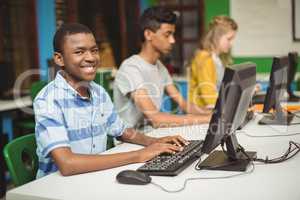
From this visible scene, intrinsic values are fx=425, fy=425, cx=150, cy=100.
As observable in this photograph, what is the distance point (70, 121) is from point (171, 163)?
45cm

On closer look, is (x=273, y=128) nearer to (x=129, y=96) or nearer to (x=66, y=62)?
(x=129, y=96)

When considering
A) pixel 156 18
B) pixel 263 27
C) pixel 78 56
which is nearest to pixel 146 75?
pixel 156 18

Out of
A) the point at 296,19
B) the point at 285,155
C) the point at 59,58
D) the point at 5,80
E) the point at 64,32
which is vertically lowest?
the point at 285,155

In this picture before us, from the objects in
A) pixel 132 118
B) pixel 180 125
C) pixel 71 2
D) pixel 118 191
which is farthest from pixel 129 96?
pixel 71 2

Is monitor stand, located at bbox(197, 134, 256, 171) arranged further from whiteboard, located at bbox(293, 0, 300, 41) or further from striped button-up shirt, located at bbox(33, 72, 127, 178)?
whiteboard, located at bbox(293, 0, 300, 41)

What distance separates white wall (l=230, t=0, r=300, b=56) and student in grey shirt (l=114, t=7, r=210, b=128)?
251cm

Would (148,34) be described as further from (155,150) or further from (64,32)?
(155,150)

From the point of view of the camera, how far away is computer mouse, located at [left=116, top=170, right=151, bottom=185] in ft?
4.27

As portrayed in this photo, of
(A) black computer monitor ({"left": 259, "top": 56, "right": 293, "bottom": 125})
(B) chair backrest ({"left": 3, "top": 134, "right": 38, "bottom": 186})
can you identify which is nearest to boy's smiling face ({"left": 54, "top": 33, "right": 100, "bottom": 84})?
(B) chair backrest ({"left": 3, "top": 134, "right": 38, "bottom": 186})

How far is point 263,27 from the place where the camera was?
4957 mm

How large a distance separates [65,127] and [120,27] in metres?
3.95

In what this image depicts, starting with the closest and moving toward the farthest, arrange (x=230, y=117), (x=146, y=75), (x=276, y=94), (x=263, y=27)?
(x=230, y=117), (x=276, y=94), (x=146, y=75), (x=263, y=27)

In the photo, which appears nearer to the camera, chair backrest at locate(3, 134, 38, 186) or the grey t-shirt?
chair backrest at locate(3, 134, 38, 186)

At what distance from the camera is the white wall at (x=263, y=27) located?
483cm
